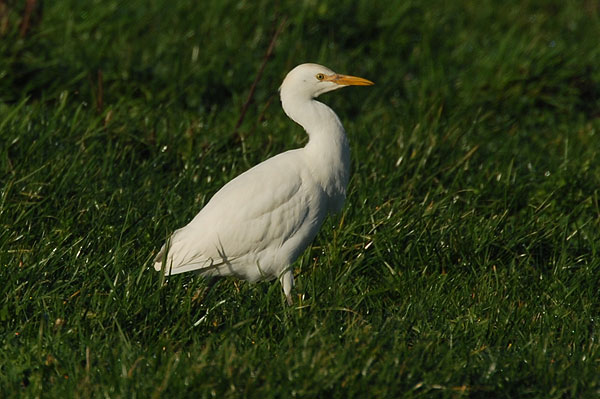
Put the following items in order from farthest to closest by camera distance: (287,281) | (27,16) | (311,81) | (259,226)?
(27,16), (311,81), (259,226), (287,281)

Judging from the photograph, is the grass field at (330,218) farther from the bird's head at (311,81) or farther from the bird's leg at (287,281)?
the bird's head at (311,81)

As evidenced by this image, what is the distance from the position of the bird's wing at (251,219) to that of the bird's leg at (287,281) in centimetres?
17

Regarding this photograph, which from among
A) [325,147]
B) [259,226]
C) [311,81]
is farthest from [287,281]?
[311,81]

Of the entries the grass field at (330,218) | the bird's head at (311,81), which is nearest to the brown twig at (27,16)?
the grass field at (330,218)

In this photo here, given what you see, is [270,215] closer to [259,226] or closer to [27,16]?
[259,226]

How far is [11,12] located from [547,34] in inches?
185

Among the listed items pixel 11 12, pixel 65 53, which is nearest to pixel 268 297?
pixel 65 53

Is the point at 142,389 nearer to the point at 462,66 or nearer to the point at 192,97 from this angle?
the point at 192,97

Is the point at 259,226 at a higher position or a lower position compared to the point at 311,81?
lower

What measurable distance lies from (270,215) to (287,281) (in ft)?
1.12

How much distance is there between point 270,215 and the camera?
432 centimetres

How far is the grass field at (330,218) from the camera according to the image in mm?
3305

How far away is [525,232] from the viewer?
16.1 ft

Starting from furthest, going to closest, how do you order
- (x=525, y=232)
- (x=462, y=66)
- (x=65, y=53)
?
(x=462, y=66), (x=65, y=53), (x=525, y=232)
